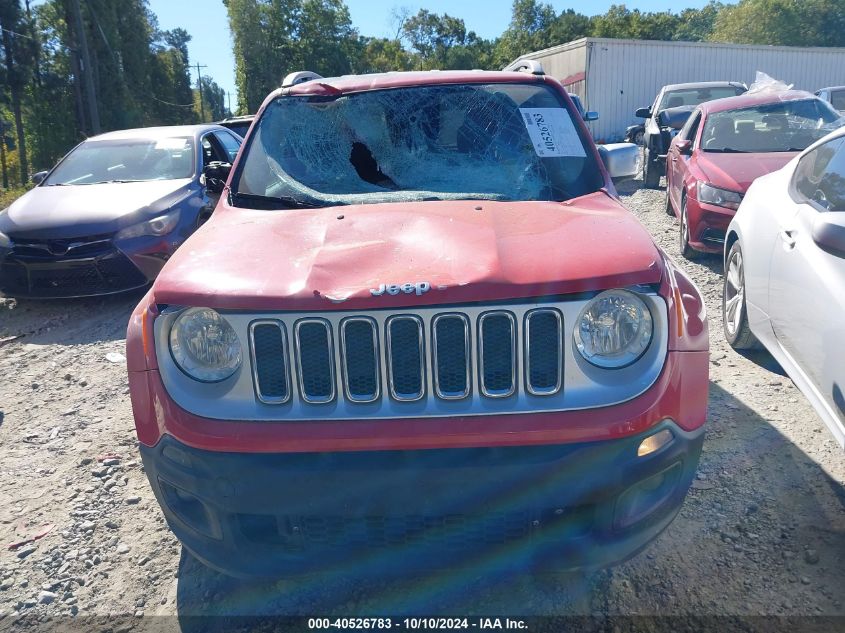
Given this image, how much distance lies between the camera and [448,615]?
2.48 metres

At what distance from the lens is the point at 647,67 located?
81.3 feet

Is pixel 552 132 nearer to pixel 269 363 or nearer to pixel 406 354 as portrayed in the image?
pixel 406 354

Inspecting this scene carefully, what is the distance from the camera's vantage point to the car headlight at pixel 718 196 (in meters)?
6.47

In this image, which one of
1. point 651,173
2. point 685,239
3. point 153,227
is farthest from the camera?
point 651,173

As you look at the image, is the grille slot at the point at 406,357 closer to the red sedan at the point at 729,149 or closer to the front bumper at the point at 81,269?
the front bumper at the point at 81,269

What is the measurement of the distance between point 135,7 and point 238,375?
46385 millimetres

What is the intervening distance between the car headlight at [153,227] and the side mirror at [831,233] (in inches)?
213

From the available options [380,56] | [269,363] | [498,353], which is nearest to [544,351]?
[498,353]

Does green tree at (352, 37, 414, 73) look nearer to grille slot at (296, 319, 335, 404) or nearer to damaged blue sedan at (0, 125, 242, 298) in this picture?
damaged blue sedan at (0, 125, 242, 298)

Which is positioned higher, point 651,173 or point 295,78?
point 295,78

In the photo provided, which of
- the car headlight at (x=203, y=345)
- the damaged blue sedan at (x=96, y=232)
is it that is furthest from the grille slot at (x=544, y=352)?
the damaged blue sedan at (x=96, y=232)

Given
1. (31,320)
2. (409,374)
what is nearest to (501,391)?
(409,374)

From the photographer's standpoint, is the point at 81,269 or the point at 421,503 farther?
the point at 81,269

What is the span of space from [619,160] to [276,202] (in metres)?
1.74
